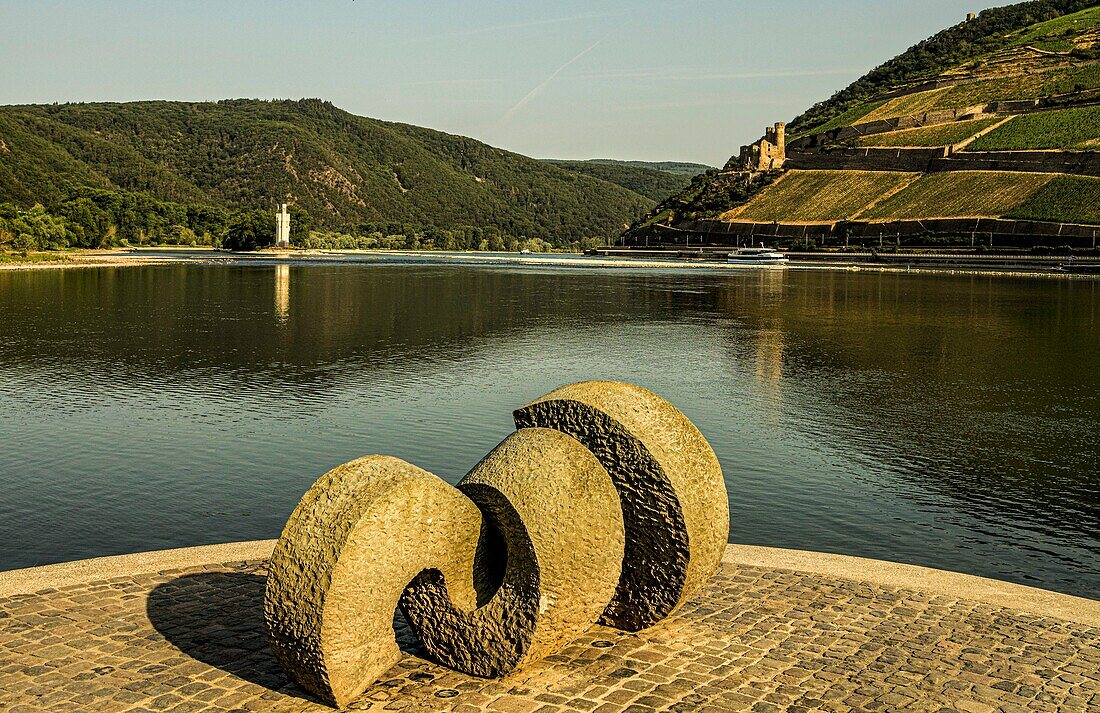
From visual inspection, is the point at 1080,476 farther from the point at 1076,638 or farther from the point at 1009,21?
the point at 1009,21

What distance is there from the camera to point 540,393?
63.4ft

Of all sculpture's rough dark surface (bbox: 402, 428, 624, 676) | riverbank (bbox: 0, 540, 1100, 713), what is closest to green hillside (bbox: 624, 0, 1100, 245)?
riverbank (bbox: 0, 540, 1100, 713)

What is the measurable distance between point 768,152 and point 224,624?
492ft

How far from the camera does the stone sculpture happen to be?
582 cm

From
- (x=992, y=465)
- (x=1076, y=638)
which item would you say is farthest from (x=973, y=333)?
(x=1076, y=638)

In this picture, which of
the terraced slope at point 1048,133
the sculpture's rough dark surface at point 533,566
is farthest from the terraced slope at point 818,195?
the sculpture's rough dark surface at point 533,566

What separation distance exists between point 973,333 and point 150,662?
30.4m

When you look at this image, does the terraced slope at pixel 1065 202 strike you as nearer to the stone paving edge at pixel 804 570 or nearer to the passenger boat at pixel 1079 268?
the passenger boat at pixel 1079 268

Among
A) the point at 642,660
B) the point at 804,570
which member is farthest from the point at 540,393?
the point at 642,660

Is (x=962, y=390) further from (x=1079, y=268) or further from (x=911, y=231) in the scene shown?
(x=911, y=231)

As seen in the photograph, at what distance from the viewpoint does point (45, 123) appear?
189m

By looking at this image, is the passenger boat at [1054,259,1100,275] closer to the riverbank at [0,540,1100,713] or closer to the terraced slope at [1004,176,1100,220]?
the terraced slope at [1004,176,1100,220]

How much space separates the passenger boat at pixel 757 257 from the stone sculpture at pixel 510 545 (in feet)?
335

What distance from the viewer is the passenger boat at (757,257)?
108 m
